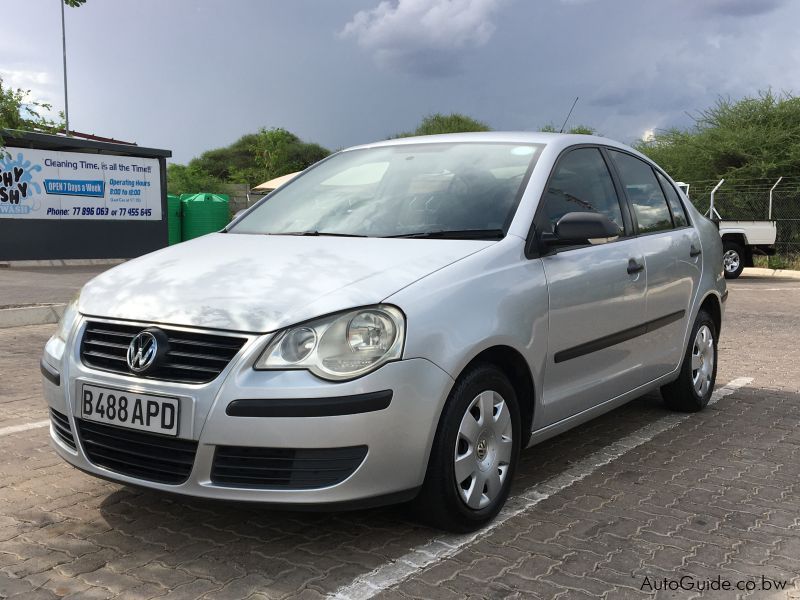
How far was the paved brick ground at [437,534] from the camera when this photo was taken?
9.77ft

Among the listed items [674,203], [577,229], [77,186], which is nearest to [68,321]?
[577,229]

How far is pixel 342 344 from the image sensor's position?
2.97 meters

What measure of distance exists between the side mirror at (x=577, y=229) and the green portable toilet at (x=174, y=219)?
1911 centimetres

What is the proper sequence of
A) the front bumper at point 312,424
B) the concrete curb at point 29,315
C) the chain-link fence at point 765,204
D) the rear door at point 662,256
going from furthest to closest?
the chain-link fence at point 765,204 < the concrete curb at point 29,315 < the rear door at point 662,256 < the front bumper at point 312,424

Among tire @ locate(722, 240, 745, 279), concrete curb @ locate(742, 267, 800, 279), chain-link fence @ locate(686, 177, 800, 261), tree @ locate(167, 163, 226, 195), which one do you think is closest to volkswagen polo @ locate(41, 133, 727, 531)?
tire @ locate(722, 240, 745, 279)

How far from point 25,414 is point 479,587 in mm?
3661

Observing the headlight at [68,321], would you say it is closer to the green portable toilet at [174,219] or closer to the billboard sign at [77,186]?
the billboard sign at [77,186]

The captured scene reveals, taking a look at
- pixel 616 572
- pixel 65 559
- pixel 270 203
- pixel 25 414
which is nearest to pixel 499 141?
pixel 270 203

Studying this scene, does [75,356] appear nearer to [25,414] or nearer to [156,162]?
[25,414]

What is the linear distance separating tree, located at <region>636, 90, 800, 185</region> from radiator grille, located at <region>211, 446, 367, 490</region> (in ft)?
72.4

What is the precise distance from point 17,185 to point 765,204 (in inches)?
700

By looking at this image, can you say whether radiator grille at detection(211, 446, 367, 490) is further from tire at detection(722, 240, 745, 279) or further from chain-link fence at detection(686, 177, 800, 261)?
chain-link fence at detection(686, 177, 800, 261)

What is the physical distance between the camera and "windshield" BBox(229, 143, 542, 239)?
12.7 feet

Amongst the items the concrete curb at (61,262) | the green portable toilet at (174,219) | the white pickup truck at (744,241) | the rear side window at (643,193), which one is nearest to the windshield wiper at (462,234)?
the rear side window at (643,193)
